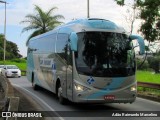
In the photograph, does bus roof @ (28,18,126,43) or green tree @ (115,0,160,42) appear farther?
green tree @ (115,0,160,42)

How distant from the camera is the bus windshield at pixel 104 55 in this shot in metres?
14.5

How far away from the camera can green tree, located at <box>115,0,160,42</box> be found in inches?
790

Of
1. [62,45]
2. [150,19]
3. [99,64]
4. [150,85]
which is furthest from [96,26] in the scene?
[150,85]

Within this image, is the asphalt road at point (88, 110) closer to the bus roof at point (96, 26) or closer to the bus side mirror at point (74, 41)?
the bus side mirror at point (74, 41)

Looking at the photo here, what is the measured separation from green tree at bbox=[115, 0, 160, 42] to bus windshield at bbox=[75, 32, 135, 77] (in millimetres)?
5590

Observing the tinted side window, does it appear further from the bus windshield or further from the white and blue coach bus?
the bus windshield

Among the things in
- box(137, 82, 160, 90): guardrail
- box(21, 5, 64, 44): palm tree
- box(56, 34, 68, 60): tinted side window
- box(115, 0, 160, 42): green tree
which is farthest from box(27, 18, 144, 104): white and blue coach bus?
box(21, 5, 64, 44): palm tree

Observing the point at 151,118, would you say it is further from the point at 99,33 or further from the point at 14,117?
the point at 14,117

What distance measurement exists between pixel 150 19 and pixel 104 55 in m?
6.63

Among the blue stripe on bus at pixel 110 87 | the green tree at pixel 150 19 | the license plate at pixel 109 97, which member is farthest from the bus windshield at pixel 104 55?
the green tree at pixel 150 19

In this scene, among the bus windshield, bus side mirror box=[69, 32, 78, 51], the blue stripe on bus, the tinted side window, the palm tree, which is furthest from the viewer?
the palm tree

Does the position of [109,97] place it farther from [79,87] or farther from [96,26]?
[96,26]

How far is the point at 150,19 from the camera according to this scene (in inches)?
805

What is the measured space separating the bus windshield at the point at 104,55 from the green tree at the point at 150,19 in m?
5.59
